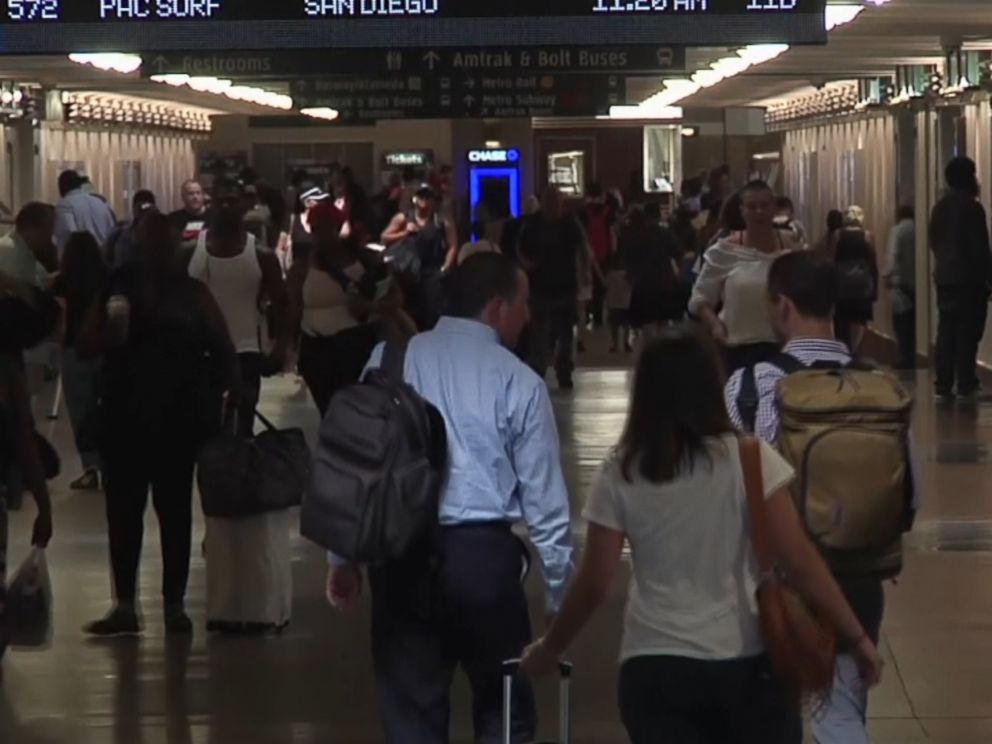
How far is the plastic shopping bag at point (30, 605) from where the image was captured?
7.35 m

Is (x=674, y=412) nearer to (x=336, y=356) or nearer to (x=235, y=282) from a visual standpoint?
(x=235, y=282)

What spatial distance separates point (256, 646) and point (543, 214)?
36.4 ft

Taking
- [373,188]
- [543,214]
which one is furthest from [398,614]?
[373,188]

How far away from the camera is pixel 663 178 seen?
43.3 metres

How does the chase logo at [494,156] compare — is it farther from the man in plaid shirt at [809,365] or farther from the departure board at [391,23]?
the man in plaid shirt at [809,365]

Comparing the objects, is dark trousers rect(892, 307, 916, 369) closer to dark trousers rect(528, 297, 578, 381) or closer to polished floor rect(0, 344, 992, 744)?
dark trousers rect(528, 297, 578, 381)

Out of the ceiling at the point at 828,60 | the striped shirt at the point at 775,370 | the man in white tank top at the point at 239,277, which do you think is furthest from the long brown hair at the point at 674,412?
the ceiling at the point at 828,60

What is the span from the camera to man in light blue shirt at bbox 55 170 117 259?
1927cm

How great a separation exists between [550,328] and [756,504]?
47.7 ft

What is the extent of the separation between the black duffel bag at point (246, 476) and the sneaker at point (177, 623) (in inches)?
18.7

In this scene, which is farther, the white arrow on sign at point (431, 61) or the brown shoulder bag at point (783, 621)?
the white arrow on sign at point (431, 61)

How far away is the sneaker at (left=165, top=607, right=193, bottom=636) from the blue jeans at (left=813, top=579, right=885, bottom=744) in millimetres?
3828

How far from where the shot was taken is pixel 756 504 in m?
4.62

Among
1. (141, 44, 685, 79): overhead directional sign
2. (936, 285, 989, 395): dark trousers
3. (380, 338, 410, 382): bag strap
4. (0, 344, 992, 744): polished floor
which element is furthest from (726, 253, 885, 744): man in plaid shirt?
(936, 285, 989, 395): dark trousers
